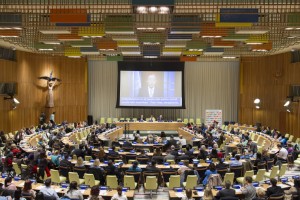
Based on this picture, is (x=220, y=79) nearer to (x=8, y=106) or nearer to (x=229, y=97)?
(x=229, y=97)

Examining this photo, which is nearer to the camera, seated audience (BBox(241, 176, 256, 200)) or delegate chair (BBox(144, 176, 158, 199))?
seated audience (BBox(241, 176, 256, 200))

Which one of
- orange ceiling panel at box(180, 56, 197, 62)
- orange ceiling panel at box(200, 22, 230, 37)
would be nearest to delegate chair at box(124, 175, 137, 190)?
orange ceiling panel at box(200, 22, 230, 37)

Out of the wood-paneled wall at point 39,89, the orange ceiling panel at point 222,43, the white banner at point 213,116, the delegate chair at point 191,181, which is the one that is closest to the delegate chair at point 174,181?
the delegate chair at point 191,181

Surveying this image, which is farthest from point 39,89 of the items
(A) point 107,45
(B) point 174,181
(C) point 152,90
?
(B) point 174,181

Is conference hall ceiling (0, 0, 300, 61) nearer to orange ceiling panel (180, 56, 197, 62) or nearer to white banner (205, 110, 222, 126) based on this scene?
orange ceiling panel (180, 56, 197, 62)

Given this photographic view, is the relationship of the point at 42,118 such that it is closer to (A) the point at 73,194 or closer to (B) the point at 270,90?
(B) the point at 270,90

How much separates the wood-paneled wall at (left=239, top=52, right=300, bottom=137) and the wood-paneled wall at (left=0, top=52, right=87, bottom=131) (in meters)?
14.3

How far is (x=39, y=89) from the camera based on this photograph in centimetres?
3216

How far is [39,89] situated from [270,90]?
18694 mm

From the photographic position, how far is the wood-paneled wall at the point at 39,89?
2792cm

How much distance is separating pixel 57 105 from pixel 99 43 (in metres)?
12.9

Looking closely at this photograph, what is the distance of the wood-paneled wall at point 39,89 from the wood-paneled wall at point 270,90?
14321 millimetres

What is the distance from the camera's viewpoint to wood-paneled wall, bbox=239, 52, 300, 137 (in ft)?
92.9

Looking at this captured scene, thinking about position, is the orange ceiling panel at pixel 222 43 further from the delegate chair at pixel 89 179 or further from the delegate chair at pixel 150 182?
the delegate chair at pixel 89 179
